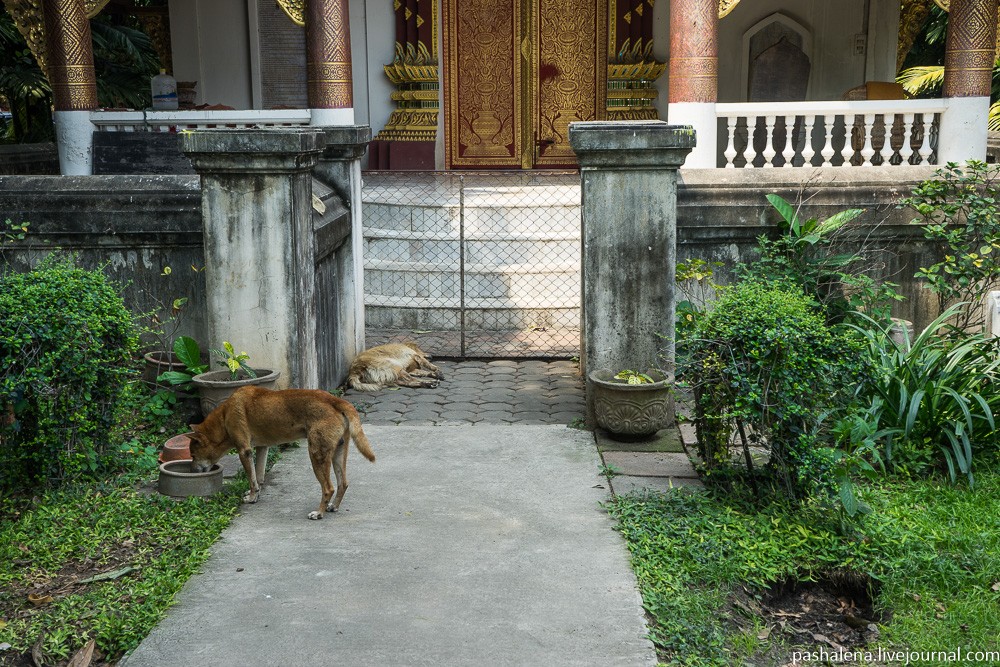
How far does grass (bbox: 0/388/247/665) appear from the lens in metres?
3.85

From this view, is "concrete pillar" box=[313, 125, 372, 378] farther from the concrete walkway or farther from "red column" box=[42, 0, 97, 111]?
"red column" box=[42, 0, 97, 111]

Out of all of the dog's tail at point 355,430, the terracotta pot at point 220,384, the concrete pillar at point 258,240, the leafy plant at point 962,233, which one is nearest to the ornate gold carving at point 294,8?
the concrete pillar at point 258,240

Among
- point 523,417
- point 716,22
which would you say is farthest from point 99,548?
point 716,22

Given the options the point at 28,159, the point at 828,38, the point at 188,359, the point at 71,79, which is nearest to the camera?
the point at 188,359

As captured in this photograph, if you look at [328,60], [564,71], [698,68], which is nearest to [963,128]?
[698,68]

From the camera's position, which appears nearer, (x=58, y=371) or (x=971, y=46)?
(x=58, y=371)

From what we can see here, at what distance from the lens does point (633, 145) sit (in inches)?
233

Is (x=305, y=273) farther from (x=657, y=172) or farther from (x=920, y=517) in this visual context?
(x=920, y=517)

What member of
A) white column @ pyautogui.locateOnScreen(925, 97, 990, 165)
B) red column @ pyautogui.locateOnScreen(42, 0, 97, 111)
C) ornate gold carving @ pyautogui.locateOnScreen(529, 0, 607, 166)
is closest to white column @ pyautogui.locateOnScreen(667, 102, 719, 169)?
white column @ pyautogui.locateOnScreen(925, 97, 990, 165)

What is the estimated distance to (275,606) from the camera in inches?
158

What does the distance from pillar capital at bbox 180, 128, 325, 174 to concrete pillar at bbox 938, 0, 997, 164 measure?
633cm

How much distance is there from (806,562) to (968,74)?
6.43 m

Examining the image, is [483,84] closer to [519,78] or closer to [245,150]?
[519,78]

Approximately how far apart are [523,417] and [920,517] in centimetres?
262
